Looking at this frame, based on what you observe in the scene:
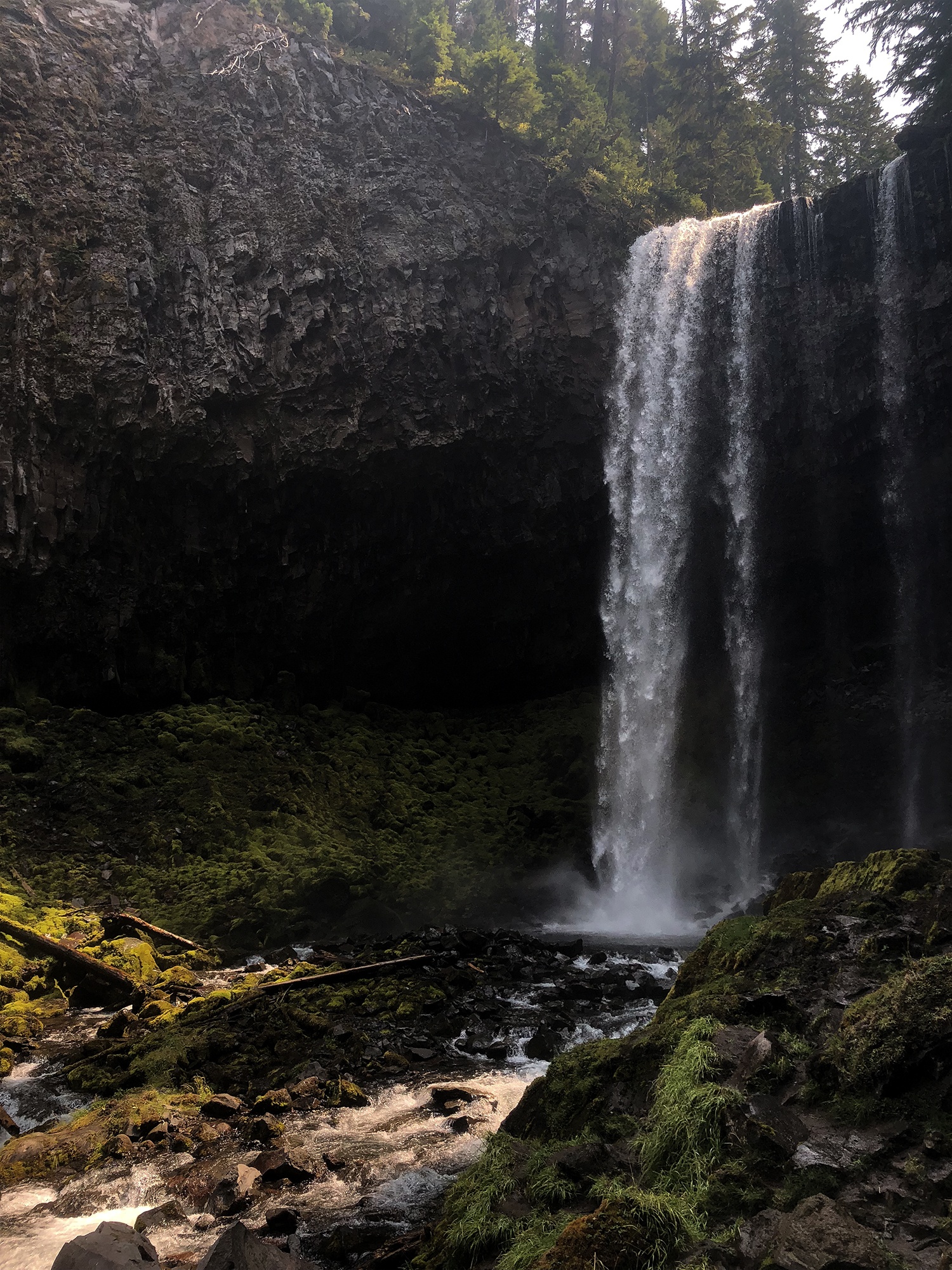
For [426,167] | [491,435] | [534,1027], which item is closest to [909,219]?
[491,435]

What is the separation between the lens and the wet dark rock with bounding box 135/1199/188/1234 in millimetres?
4723

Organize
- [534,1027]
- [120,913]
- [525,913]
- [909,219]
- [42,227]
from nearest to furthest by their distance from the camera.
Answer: [534,1027]
[120,913]
[525,913]
[42,227]
[909,219]

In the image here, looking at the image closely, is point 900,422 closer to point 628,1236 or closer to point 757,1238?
point 757,1238

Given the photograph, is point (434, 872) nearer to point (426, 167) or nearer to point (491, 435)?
point (491, 435)

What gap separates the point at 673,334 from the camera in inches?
878

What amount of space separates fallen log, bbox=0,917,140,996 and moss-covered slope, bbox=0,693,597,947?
2935 millimetres

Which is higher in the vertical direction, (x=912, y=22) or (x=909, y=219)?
(x=912, y=22)

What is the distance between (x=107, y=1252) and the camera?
12.1 feet

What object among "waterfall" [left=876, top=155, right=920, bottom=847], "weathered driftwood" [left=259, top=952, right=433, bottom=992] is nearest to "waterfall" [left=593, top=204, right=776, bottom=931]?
"waterfall" [left=876, top=155, right=920, bottom=847]

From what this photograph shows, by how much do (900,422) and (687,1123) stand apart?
20.6 metres

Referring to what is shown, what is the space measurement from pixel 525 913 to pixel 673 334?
53.1ft

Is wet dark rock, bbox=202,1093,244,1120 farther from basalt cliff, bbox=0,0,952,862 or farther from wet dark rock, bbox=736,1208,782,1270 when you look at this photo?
basalt cliff, bbox=0,0,952,862

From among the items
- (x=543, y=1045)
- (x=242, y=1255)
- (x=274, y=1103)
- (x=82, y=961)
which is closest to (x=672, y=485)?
(x=543, y=1045)

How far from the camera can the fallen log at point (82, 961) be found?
9.67m
